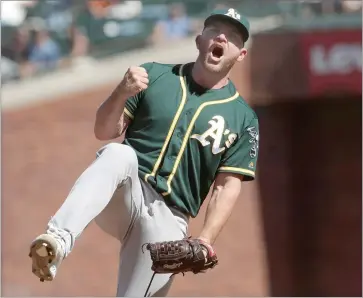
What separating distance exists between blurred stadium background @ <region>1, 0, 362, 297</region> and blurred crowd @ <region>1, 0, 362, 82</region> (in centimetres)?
2

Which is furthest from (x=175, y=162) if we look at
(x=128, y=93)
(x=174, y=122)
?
(x=128, y=93)

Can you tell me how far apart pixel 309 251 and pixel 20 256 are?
4114 mm

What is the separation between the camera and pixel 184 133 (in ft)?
17.0

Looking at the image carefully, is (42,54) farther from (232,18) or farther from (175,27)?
(232,18)

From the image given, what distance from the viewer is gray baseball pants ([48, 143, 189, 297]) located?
462cm

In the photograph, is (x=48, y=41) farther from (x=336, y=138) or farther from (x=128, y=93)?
(x=128, y=93)

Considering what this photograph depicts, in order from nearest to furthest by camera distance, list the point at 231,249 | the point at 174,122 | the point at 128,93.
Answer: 1. the point at 128,93
2. the point at 174,122
3. the point at 231,249

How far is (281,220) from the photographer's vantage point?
13820 millimetres

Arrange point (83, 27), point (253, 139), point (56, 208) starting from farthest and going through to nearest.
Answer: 1. point (83, 27)
2. point (56, 208)
3. point (253, 139)

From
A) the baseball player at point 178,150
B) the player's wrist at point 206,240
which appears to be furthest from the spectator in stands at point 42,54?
the player's wrist at point 206,240

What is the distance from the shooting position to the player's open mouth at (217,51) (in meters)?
5.12

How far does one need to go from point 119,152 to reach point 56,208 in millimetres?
9329

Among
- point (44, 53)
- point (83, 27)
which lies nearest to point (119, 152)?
point (83, 27)

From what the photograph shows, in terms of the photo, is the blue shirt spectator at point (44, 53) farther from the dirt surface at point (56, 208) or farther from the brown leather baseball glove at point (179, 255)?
the brown leather baseball glove at point (179, 255)
